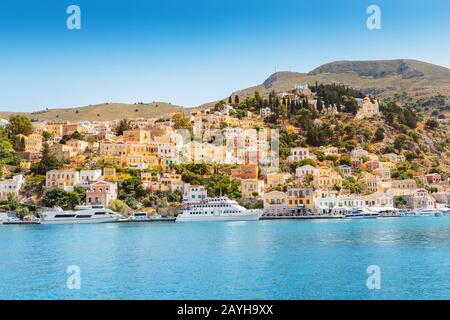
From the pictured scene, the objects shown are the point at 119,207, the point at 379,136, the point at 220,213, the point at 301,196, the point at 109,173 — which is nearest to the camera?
the point at 220,213

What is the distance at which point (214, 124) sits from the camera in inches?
2008

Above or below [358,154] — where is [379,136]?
above

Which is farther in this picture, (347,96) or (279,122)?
(347,96)

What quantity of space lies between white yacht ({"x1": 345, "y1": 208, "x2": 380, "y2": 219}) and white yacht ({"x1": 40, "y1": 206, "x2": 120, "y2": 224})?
46.7 ft

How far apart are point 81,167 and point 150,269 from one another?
2931 centimetres

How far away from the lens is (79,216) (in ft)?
107

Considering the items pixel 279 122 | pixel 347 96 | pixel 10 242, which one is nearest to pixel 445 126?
pixel 347 96

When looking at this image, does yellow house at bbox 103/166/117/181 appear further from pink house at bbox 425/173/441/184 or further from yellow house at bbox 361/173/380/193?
pink house at bbox 425/173/441/184

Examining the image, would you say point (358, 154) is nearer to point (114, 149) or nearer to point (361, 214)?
point (361, 214)

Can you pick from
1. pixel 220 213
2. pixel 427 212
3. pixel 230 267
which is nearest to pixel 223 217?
pixel 220 213

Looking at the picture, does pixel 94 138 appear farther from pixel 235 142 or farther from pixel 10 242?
pixel 10 242

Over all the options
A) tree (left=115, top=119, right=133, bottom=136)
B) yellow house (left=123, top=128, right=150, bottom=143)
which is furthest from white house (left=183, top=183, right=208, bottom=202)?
tree (left=115, top=119, right=133, bottom=136)

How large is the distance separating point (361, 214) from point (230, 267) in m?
24.8

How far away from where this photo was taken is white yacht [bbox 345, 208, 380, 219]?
1408 inches
